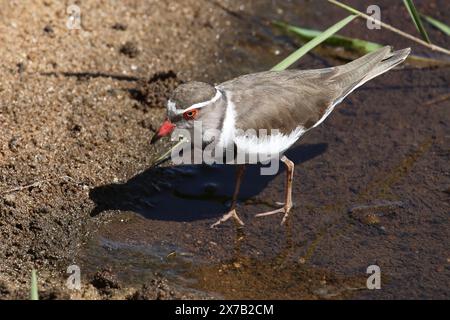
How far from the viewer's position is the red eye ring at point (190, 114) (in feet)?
23.5

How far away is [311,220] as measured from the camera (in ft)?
25.1

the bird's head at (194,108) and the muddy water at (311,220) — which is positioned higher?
the bird's head at (194,108)

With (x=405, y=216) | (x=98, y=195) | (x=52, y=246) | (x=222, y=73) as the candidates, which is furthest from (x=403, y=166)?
(x=52, y=246)

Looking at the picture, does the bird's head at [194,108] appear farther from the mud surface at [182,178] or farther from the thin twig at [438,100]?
the thin twig at [438,100]

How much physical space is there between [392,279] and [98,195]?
297 centimetres

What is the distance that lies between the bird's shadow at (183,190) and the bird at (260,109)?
0.22 m

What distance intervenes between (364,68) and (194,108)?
210 cm

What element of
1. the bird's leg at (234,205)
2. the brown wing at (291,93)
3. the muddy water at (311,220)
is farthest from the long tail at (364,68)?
the bird's leg at (234,205)

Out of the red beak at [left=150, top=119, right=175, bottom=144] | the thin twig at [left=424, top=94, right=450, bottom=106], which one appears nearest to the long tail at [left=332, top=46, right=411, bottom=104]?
the thin twig at [left=424, top=94, right=450, bottom=106]

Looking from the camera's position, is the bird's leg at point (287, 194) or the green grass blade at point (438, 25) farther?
the green grass blade at point (438, 25)

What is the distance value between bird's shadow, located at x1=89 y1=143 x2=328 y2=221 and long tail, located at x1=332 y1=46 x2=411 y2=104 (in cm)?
77

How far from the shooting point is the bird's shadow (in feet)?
25.3

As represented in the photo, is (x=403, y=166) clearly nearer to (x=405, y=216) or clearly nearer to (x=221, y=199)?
(x=405, y=216)
